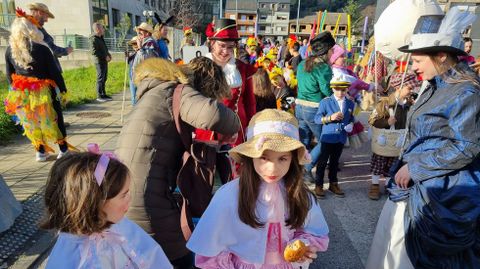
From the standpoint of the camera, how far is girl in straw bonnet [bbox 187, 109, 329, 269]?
5.62 ft

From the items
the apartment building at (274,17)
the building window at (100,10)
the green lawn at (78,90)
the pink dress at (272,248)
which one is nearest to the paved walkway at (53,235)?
the green lawn at (78,90)

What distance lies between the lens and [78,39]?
21.6 metres

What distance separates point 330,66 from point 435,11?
151cm

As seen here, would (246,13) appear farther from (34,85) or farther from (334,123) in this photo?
(334,123)

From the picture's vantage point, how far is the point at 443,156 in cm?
194

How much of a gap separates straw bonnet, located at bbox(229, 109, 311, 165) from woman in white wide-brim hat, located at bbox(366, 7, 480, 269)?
2.81ft

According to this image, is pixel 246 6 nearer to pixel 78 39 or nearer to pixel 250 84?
pixel 78 39

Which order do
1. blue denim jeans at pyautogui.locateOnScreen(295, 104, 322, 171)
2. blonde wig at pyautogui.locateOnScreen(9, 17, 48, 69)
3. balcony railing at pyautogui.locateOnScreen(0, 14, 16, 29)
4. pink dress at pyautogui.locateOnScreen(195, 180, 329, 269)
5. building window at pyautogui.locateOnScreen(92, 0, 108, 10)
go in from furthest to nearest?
building window at pyautogui.locateOnScreen(92, 0, 108, 10)
balcony railing at pyautogui.locateOnScreen(0, 14, 16, 29)
blue denim jeans at pyautogui.locateOnScreen(295, 104, 322, 171)
blonde wig at pyautogui.locateOnScreen(9, 17, 48, 69)
pink dress at pyautogui.locateOnScreen(195, 180, 329, 269)

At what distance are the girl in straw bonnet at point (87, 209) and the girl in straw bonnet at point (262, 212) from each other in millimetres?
426

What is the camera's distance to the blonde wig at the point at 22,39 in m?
4.11

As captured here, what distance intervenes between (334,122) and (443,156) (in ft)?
6.68

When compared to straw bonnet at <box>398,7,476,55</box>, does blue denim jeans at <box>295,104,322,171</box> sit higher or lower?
lower

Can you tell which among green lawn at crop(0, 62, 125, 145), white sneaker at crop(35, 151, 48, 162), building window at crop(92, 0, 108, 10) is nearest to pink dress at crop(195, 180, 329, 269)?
white sneaker at crop(35, 151, 48, 162)

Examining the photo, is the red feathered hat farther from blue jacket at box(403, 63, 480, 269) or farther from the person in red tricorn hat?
blue jacket at box(403, 63, 480, 269)
